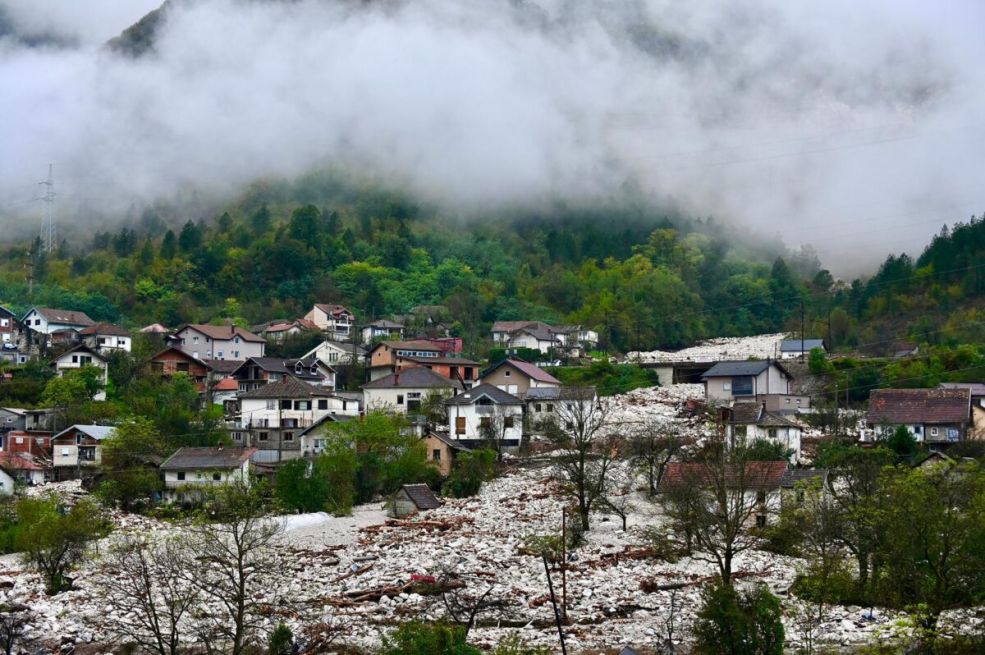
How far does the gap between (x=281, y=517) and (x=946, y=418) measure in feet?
82.3

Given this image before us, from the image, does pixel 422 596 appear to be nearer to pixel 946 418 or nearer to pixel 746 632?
pixel 746 632

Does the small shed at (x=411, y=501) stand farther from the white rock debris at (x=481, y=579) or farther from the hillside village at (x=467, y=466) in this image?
the white rock debris at (x=481, y=579)

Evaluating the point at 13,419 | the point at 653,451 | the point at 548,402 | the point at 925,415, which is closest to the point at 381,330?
the point at 548,402

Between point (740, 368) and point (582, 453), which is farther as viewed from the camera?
point (740, 368)

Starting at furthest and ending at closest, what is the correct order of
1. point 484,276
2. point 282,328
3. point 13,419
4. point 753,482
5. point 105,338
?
1. point 484,276
2. point 282,328
3. point 105,338
4. point 13,419
5. point 753,482

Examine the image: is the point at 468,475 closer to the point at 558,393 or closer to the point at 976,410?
the point at 558,393

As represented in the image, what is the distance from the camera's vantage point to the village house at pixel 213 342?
2867 inches

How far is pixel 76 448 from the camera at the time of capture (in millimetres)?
52062

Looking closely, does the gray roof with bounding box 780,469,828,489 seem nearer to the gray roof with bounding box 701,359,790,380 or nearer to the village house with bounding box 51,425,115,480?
the gray roof with bounding box 701,359,790,380

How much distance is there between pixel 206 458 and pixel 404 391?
537 inches

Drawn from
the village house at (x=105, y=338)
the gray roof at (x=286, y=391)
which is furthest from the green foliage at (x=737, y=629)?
the village house at (x=105, y=338)

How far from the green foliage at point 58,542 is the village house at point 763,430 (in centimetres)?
2234

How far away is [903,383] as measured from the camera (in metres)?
59.1

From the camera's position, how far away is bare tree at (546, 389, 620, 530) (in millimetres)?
38656
